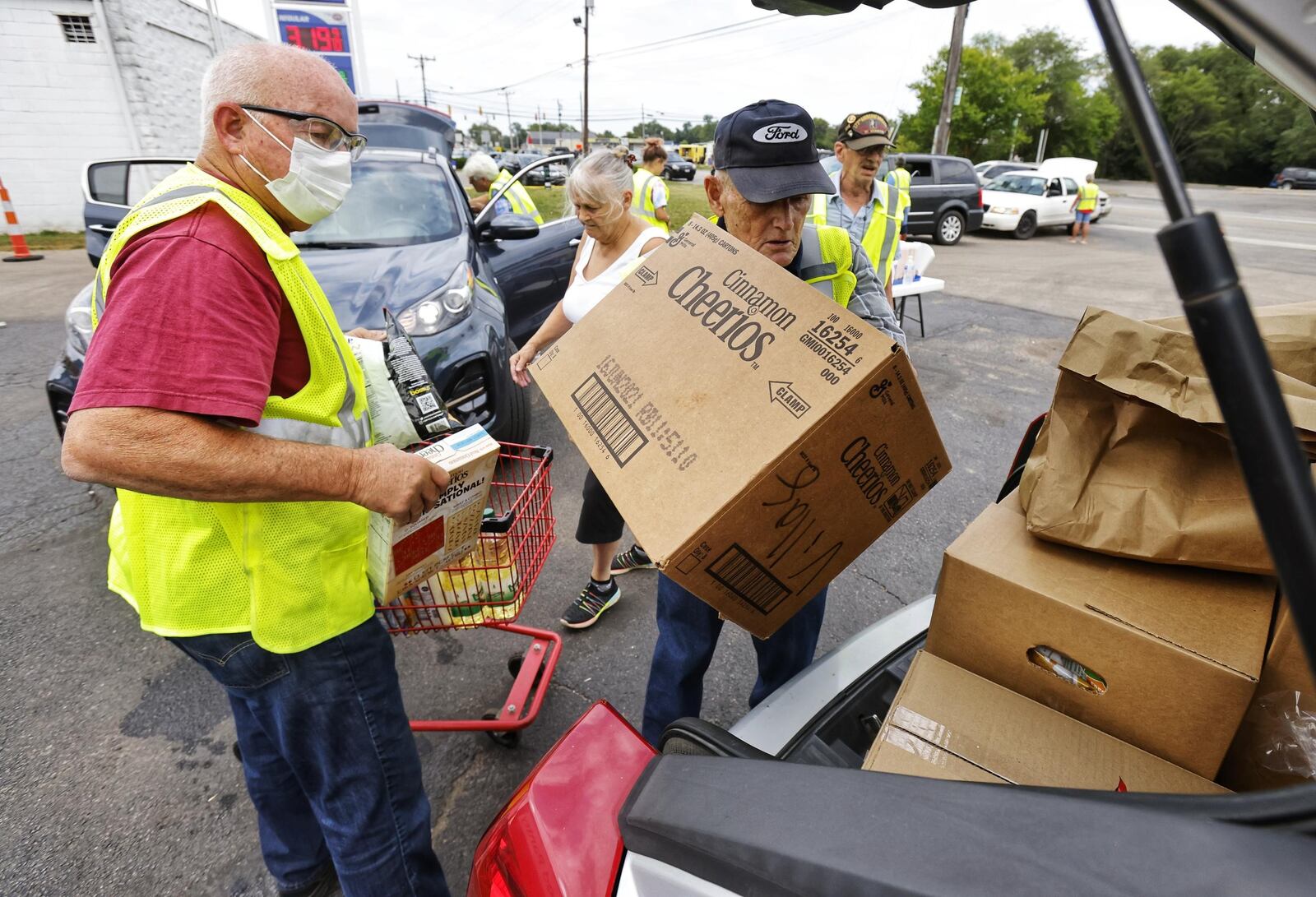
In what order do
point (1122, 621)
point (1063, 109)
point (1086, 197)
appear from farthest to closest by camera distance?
1. point (1063, 109)
2. point (1086, 197)
3. point (1122, 621)

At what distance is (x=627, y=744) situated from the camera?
1.13 metres

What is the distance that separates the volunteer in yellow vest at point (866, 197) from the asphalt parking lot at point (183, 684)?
4.93ft

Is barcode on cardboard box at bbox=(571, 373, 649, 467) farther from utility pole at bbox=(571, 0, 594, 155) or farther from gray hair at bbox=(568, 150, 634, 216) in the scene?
utility pole at bbox=(571, 0, 594, 155)

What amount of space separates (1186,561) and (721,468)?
2.64 feet

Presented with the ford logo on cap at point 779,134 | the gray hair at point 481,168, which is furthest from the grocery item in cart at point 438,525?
the gray hair at point 481,168

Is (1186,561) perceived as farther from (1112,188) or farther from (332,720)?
(1112,188)

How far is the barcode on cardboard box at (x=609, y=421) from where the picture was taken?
1290mm

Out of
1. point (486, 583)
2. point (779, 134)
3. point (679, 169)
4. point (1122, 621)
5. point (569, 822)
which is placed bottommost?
point (679, 169)

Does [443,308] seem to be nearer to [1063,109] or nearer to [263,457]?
[263,457]

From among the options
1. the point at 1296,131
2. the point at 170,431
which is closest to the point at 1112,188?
the point at 1296,131

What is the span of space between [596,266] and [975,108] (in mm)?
30258

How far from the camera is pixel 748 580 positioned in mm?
1286

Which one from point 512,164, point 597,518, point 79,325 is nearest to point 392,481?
point 597,518

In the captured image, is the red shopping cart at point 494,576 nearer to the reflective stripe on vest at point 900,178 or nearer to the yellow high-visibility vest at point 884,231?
the yellow high-visibility vest at point 884,231
